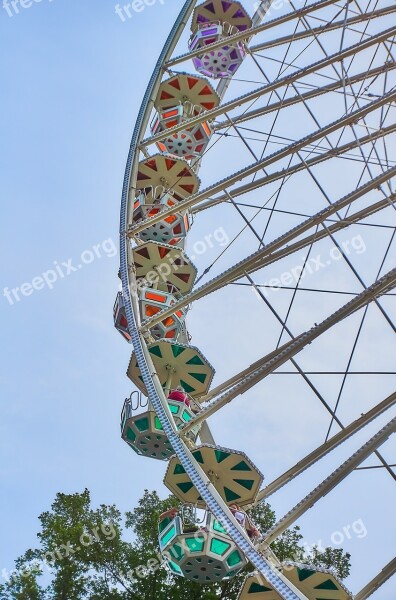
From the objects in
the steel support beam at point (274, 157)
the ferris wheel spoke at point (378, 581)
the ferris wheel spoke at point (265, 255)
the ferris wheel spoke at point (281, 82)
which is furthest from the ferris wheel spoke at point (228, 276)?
the ferris wheel spoke at point (378, 581)

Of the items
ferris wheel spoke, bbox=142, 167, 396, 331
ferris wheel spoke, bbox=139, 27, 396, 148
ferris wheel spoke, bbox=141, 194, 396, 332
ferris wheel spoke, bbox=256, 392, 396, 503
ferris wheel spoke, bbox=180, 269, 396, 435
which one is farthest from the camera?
ferris wheel spoke, bbox=139, 27, 396, 148

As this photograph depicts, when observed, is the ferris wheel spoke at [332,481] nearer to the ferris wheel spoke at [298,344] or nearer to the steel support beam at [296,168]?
the ferris wheel spoke at [298,344]

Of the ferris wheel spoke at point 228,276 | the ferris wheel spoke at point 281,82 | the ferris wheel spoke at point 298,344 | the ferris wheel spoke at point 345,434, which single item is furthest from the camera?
the ferris wheel spoke at point 281,82

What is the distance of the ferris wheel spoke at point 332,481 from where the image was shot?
6.92 meters

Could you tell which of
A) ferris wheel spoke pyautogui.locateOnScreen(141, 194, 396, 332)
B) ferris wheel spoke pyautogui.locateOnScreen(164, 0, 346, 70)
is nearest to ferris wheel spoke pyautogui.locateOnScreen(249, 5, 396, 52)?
ferris wheel spoke pyautogui.locateOnScreen(164, 0, 346, 70)

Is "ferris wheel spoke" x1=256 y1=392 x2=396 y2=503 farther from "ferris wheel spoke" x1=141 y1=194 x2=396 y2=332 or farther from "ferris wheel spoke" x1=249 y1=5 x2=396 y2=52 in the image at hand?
"ferris wheel spoke" x1=249 y1=5 x2=396 y2=52

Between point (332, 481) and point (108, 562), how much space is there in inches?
386

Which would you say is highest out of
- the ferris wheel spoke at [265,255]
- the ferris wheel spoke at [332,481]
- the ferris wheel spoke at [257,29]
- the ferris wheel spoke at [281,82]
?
the ferris wheel spoke at [257,29]

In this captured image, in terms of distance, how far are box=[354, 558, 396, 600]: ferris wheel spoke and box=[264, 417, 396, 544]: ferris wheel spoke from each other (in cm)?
82

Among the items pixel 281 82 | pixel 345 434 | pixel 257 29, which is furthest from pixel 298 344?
pixel 257 29

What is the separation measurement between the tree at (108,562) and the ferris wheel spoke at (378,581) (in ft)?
28.5

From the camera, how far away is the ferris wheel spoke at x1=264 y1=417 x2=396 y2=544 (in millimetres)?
6922

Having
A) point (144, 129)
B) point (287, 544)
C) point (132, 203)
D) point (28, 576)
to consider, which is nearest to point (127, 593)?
point (28, 576)

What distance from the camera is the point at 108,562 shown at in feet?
51.2
